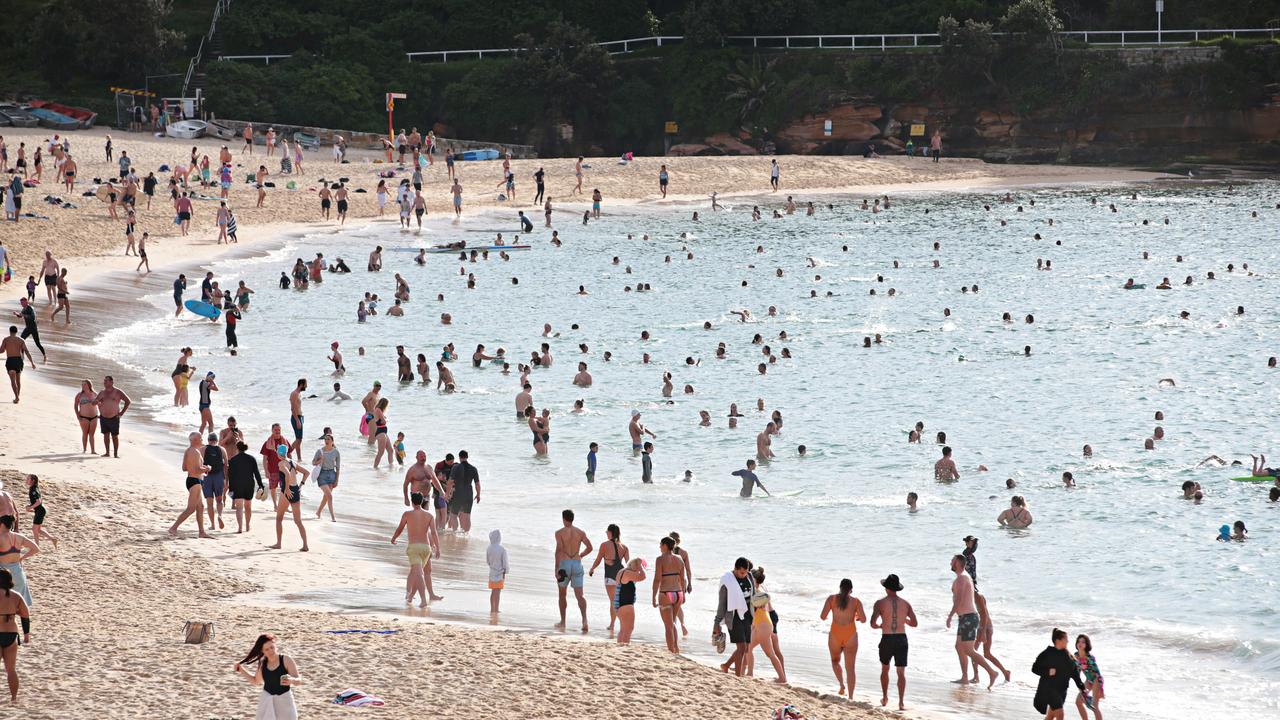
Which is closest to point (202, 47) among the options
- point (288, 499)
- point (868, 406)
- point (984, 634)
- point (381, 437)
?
point (868, 406)

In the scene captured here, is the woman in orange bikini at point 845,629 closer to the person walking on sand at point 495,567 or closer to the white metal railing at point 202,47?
the person walking on sand at point 495,567

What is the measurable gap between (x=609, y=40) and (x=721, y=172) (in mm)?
13689

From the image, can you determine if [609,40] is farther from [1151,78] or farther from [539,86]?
[1151,78]

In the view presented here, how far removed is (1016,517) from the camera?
19953mm

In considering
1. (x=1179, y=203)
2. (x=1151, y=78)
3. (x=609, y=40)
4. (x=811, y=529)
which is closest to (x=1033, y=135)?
(x=1151, y=78)

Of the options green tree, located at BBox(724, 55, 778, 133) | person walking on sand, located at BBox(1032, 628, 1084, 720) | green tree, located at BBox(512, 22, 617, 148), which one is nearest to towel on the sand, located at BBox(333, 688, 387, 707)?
person walking on sand, located at BBox(1032, 628, 1084, 720)

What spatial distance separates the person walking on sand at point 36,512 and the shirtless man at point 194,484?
1487 mm

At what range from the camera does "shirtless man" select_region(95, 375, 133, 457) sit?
19.8 meters

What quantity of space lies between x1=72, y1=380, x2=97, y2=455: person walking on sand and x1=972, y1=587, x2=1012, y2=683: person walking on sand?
12.6 metres

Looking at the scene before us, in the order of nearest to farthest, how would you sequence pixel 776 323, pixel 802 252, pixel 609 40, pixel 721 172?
pixel 776 323
pixel 802 252
pixel 721 172
pixel 609 40

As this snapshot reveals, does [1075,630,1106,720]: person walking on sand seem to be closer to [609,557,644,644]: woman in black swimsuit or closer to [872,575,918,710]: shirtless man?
[872,575,918,710]: shirtless man

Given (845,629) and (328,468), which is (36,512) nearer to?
(328,468)

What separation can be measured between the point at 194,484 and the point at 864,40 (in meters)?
54.0

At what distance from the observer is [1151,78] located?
202ft
